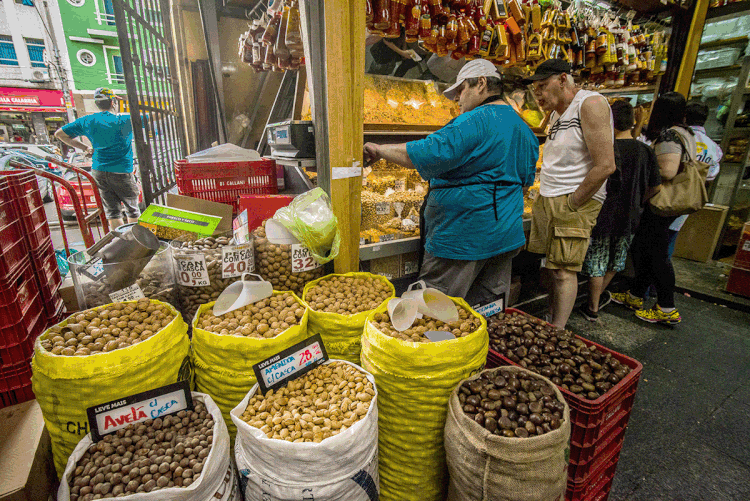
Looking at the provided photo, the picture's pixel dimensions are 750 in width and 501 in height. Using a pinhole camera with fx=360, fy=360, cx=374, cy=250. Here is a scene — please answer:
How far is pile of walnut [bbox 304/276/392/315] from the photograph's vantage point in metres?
1.48

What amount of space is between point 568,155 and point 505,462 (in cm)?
189

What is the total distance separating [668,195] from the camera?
302 cm

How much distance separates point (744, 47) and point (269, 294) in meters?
6.67

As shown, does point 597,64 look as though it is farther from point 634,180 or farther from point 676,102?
point 634,180

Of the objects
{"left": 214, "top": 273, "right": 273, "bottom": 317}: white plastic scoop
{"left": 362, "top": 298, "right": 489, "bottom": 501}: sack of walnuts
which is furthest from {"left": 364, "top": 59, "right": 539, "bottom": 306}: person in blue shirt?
{"left": 214, "top": 273, "right": 273, "bottom": 317}: white plastic scoop

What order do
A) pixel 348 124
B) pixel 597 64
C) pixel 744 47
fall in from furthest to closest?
pixel 744 47, pixel 597 64, pixel 348 124

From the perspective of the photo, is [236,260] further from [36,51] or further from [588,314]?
[36,51]

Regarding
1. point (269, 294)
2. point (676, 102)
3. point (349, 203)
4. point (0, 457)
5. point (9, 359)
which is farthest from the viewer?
point (676, 102)

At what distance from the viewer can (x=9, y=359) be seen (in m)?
1.19

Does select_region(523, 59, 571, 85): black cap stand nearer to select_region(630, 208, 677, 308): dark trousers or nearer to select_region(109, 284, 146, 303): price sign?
select_region(630, 208, 677, 308): dark trousers

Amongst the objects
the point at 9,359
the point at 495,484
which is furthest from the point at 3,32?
the point at 495,484

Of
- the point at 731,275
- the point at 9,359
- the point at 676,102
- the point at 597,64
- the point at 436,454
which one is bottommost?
the point at 731,275

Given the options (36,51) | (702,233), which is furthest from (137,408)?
(36,51)

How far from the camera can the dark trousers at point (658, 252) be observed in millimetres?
3158
